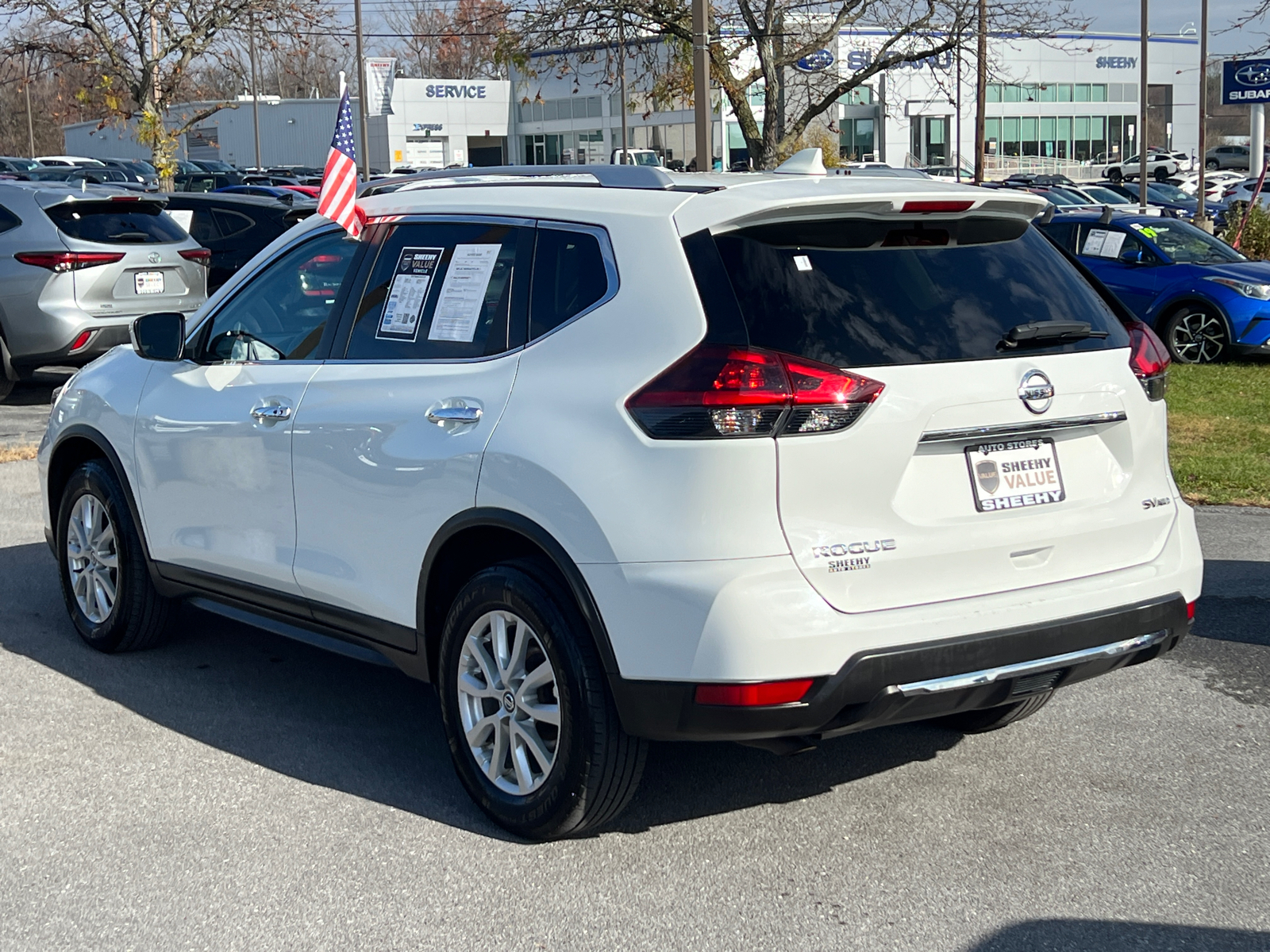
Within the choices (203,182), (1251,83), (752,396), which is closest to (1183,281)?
(752,396)

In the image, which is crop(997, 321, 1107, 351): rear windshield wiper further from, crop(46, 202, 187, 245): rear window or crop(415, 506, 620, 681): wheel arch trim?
crop(46, 202, 187, 245): rear window

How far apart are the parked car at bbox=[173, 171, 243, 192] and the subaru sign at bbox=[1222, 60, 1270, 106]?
29789 mm

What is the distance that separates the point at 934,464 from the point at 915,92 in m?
77.6

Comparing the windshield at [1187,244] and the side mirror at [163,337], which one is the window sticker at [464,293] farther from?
the windshield at [1187,244]

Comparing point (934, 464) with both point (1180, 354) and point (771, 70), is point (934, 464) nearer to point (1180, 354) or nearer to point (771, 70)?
point (1180, 354)

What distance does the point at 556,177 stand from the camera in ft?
14.7

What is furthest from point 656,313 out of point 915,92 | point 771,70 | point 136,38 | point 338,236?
point 915,92

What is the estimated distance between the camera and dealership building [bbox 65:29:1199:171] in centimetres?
7200

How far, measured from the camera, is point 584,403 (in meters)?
3.81

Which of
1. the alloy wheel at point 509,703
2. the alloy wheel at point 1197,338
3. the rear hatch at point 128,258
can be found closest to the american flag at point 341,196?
the alloy wheel at point 509,703

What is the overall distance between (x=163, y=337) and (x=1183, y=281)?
1237 centimetres

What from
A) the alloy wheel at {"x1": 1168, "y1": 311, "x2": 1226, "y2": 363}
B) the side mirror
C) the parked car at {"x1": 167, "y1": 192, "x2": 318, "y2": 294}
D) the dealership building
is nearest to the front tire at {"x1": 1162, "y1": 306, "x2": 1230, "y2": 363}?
the alloy wheel at {"x1": 1168, "y1": 311, "x2": 1226, "y2": 363}

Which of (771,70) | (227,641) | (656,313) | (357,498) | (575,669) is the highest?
(771,70)

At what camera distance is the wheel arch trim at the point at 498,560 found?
3.74m
